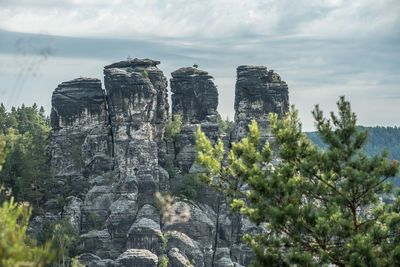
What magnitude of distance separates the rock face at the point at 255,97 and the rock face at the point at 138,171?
0.51 feet

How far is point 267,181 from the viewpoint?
3222cm

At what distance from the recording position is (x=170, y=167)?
101 m

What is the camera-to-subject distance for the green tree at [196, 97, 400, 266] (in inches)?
1241

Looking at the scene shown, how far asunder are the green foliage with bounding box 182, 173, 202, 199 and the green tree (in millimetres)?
62916

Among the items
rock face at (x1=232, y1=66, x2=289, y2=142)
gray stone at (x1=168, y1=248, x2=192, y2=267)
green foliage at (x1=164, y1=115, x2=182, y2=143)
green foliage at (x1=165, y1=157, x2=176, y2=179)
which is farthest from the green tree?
rock face at (x1=232, y1=66, x2=289, y2=142)

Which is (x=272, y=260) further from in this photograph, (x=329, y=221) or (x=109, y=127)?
(x=109, y=127)

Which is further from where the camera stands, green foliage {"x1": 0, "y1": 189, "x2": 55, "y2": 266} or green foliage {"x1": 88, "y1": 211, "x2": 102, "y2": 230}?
green foliage {"x1": 88, "y1": 211, "x2": 102, "y2": 230}

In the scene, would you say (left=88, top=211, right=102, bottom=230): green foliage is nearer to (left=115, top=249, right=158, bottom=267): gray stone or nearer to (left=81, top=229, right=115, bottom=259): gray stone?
(left=81, top=229, right=115, bottom=259): gray stone

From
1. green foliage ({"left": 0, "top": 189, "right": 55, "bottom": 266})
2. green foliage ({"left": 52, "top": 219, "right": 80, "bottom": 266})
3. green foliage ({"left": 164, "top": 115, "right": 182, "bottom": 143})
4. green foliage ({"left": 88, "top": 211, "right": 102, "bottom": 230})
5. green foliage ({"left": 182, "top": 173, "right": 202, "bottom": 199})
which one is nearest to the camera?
green foliage ({"left": 0, "top": 189, "right": 55, "bottom": 266})

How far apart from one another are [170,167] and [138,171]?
25.5 ft

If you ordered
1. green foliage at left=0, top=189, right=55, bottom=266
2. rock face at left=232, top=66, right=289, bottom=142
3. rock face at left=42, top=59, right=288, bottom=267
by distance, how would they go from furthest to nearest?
rock face at left=232, top=66, right=289, bottom=142
rock face at left=42, top=59, right=288, bottom=267
green foliage at left=0, top=189, right=55, bottom=266

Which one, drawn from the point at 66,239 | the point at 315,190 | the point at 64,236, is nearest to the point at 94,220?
the point at 66,239

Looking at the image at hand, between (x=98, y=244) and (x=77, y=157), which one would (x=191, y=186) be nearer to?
(x=98, y=244)

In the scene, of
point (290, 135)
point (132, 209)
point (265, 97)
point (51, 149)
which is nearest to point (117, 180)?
point (132, 209)
